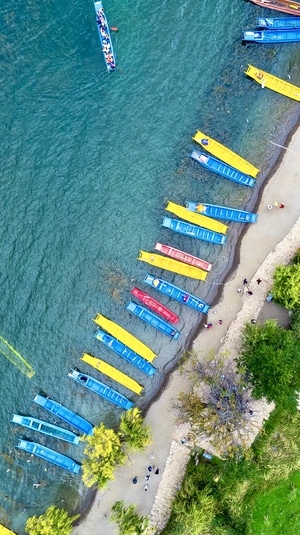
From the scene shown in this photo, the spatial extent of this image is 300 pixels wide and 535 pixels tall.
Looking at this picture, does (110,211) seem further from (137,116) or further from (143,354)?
(143,354)

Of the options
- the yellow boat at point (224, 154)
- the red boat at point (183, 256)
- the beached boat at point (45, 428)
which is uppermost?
the yellow boat at point (224, 154)

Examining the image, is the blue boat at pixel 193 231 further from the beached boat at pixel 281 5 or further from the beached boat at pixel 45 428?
the beached boat at pixel 45 428

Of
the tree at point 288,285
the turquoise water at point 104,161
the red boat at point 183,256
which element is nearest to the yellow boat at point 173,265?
the red boat at point 183,256

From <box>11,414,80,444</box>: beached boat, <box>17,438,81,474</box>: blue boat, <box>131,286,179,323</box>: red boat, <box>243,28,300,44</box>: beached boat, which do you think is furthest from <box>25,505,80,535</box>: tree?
<box>243,28,300,44</box>: beached boat

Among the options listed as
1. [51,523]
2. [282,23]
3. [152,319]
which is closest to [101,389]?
[152,319]

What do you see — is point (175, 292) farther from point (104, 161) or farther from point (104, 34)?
point (104, 34)
